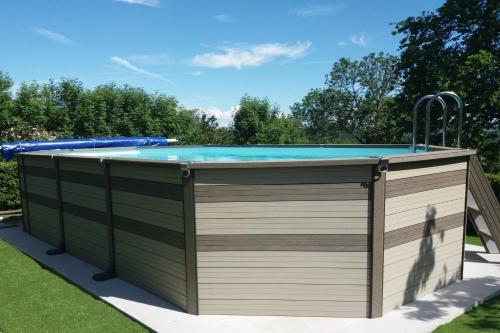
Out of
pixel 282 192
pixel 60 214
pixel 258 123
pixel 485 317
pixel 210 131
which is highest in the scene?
pixel 258 123

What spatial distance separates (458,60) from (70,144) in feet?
57.7

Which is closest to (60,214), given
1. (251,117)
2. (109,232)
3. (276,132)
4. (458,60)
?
(109,232)

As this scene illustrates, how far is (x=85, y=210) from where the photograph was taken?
8.96 meters

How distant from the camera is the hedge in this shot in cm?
1538

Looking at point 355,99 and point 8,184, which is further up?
point 355,99

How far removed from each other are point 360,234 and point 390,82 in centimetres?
3744

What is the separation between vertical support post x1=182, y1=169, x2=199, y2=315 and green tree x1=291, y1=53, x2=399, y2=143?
34.7 metres

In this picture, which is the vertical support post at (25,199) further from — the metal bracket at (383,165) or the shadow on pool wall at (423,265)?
the shadow on pool wall at (423,265)

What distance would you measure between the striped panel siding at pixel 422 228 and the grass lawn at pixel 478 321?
0.81 m

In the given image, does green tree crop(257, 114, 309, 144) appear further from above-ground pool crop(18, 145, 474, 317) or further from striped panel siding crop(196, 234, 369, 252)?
striped panel siding crop(196, 234, 369, 252)

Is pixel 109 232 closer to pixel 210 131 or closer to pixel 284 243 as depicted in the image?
pixel 284 243

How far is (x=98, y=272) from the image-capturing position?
8398 millimetres

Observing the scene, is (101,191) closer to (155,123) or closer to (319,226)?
(319,226)

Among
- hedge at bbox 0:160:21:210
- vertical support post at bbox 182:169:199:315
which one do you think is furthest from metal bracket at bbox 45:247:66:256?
hedge at bbox 0:160:21:210
